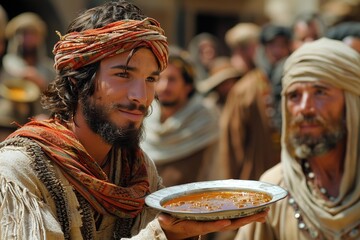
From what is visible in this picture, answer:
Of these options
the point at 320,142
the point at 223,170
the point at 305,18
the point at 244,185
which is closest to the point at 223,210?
the point at 244,185

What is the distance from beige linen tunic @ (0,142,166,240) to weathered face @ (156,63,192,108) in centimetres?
475

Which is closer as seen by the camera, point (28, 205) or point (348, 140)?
point (28, 205)

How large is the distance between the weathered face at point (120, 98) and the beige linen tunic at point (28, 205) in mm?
276

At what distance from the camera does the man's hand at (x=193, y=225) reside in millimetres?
3350

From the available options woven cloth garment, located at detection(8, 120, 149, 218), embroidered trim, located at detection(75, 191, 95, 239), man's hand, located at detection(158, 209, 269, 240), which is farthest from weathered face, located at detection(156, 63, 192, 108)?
man's hand, located at detection(158, 209, 269, 240)

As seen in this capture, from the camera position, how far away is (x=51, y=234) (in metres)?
3.36

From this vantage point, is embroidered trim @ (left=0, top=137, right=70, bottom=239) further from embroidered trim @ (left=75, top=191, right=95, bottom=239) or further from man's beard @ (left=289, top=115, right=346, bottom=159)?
man's beard @ (left=289, top=115, right=346, bottom=159)

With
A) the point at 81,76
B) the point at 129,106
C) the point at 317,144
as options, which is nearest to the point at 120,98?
the point at 129,106

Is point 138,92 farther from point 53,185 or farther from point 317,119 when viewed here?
point 317,119

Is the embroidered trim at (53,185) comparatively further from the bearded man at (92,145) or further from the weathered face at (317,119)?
the weathered face at (317,119)

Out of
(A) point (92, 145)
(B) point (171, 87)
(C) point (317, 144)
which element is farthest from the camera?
(B) point (171, 87)

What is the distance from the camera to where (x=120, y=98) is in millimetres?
3545

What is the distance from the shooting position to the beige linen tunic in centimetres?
335

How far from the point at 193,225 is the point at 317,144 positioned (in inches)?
67.6
